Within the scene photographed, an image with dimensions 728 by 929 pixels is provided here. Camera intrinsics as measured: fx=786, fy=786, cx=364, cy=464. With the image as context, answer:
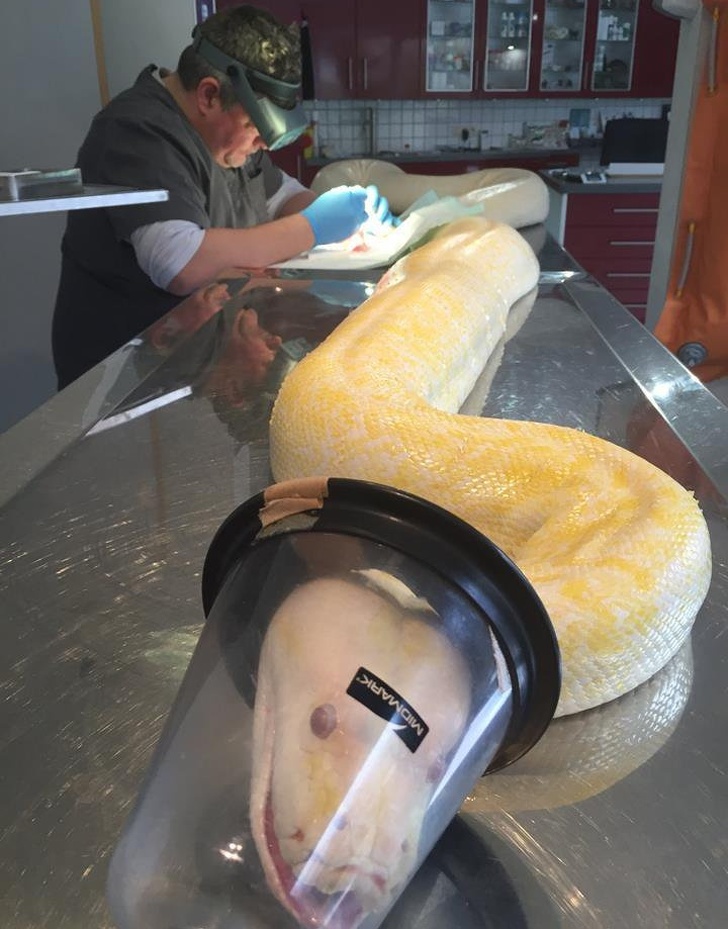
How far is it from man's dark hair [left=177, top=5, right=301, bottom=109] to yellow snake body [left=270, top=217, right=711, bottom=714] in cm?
89

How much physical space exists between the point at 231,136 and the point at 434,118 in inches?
175

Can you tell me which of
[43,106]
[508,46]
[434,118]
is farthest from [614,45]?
[43,106]

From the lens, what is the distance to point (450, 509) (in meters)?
0.96

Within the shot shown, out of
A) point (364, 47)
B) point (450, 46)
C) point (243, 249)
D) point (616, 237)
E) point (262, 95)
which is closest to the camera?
point (262, 95)

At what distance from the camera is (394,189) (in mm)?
3158

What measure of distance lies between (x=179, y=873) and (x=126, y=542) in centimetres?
56

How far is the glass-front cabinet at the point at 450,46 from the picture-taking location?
5.64m

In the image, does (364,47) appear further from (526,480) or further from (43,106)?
(526,480)

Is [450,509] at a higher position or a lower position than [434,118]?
lower

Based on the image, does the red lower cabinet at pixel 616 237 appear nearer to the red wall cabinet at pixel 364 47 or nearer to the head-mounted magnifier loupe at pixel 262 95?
the red wall cabinet at pixel 364 47

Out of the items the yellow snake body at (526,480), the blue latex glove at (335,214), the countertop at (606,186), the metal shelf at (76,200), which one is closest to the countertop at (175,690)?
the yellow snake body at (526,480)

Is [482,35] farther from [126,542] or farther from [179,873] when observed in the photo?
[179,873]

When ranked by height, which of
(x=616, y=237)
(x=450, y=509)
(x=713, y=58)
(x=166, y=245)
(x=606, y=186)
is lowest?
(x=616, y=237)

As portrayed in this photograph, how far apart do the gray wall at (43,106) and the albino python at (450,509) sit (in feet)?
7.20
